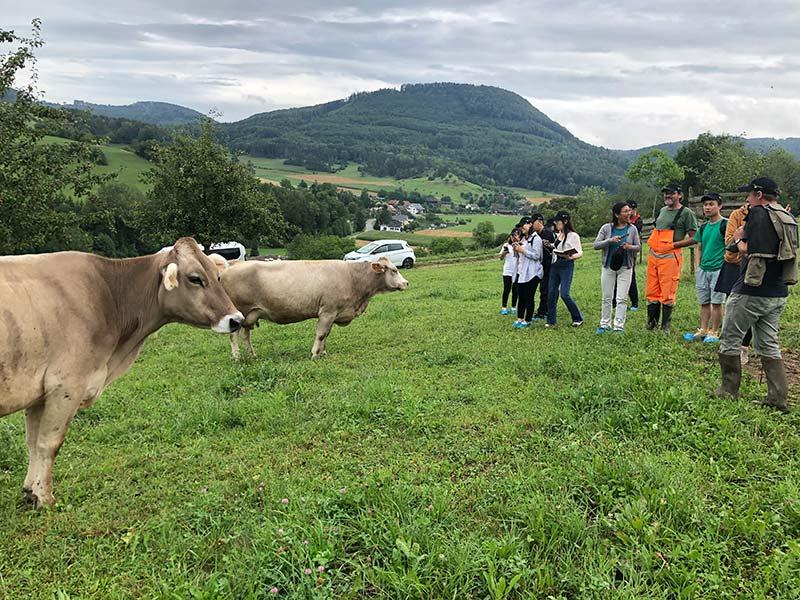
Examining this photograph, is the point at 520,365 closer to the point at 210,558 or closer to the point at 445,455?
the point at 445,455

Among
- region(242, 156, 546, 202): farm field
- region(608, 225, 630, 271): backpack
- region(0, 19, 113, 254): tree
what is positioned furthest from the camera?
region(242, 156, 546, 202): farm field

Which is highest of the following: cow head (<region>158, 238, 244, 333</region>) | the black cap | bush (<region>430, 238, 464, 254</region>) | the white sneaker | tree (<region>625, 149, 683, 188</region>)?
tree (<region>625, 149, 683, 188</region>)

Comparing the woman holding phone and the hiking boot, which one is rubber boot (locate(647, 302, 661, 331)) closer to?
the woman holding phone

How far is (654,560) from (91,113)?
24136mm

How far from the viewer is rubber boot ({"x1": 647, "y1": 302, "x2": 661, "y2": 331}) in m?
9.09

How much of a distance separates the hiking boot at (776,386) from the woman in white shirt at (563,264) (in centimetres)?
421

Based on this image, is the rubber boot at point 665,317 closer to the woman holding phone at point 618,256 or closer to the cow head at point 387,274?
the woman holding phone at point 618,256

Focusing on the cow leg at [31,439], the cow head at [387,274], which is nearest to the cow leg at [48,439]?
the cow leg at [31,439]

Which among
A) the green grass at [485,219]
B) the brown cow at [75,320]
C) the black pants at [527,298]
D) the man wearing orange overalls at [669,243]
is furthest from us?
the green grass at [485,219]

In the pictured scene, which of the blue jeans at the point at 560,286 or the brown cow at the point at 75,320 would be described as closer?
the brown cow at the point at 75,320

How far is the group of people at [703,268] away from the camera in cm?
566

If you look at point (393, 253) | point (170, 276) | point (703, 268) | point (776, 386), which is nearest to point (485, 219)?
point (393, 253)

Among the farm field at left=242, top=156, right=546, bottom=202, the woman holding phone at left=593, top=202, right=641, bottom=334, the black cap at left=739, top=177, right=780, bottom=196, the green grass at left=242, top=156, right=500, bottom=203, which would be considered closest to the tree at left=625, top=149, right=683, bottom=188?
the woman holding phone at left=593, top=202, right=641, bottom=334

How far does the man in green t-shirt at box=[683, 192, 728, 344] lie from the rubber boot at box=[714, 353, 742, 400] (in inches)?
92.2
